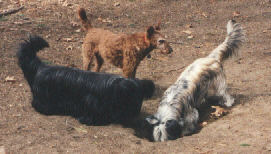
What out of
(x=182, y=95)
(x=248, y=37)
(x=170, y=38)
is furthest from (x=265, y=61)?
(x=182, y=95)

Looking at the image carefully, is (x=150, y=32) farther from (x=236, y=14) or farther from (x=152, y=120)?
(x=236, y=14)

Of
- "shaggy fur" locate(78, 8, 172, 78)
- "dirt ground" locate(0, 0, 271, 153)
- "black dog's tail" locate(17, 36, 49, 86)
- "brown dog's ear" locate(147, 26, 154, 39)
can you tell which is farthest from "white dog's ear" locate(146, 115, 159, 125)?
"black dog's tail" locate(17, 36, 49, 86)

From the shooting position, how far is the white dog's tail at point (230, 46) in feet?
20.8

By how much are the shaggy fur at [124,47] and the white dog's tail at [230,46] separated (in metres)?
0.90

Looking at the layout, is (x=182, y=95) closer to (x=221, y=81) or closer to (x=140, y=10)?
(x=221, y=81)

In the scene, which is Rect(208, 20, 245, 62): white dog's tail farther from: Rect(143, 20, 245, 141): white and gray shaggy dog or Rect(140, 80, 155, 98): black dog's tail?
Rect(140, 80, 155, 98): black dog's tail

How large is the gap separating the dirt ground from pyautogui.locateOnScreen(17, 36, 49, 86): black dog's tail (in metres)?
0.56

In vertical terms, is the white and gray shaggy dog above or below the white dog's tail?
below

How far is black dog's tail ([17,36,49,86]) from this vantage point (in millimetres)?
5656

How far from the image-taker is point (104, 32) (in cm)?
698

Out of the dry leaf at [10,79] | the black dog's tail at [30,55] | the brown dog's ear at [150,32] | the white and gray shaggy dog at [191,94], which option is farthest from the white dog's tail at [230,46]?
the dry leaf at [10,79]

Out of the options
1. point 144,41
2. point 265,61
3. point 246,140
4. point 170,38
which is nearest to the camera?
point 246,140

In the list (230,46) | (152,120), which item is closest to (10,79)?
(152,120)

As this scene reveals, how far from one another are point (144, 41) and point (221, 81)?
1559 millimetres
